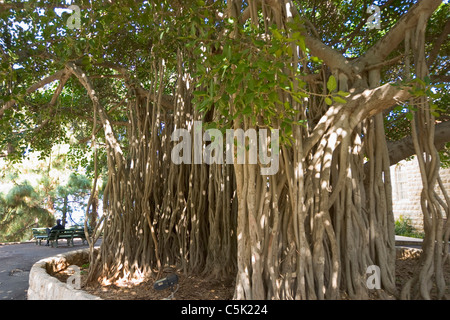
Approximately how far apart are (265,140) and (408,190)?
391 inches

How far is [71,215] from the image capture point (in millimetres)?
15266

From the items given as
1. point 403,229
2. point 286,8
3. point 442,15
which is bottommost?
point 403,229

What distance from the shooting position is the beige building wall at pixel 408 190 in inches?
410

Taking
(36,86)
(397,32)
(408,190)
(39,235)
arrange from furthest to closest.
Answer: (408,190), (39,235), (36,86), (397,32)

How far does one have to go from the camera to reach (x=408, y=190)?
1087 cm

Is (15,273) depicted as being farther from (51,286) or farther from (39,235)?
(39,235)

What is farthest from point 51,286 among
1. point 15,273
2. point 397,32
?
point 397,32

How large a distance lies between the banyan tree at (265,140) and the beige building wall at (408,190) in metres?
6.06

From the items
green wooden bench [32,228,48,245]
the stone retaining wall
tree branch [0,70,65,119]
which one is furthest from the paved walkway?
tree branch [0,70,65,119]

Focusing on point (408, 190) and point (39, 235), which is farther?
point (408, 190)

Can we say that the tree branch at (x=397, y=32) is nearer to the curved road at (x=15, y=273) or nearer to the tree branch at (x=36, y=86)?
the tree branch at (x=36, y=86)
